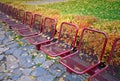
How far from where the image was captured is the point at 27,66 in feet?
16.1

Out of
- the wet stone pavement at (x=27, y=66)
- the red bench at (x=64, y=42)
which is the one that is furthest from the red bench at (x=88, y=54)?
the wet stone pavement at (x=27, y=66)

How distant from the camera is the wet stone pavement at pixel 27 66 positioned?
430cm

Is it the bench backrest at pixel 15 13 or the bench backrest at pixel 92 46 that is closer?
the bench backrest at pixel 92 46

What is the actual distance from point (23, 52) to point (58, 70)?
1687mm

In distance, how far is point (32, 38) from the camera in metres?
5.25

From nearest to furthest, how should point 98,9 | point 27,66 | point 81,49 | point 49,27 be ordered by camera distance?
point 81,49 < point 27,66 < point 49,27 < point 98,9

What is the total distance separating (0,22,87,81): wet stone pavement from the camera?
430cm

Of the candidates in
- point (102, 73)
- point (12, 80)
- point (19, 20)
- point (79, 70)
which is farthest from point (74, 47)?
point (19, 20)

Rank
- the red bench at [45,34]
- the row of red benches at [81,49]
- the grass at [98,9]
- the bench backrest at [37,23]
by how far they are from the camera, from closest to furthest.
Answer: the row of red benches at [81,49] < the red bench at [45,34] < the bench backrest at [37,23] < the grass at [98,9]

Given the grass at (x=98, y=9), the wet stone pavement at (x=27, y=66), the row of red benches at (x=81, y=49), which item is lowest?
the wet stone pavement at (x=27, y=66)

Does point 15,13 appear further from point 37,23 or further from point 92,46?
point 92,46

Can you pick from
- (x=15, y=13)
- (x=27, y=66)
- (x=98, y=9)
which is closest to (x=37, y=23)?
(x=27, y=66)

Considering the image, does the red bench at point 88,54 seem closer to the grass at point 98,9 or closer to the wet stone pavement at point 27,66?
the wet stone pavement at point 27,66

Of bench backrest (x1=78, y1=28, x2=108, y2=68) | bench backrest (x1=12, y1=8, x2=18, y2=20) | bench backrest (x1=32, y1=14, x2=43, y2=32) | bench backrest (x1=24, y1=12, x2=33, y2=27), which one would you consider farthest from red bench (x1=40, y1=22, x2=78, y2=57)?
bench backrest (x1=12, y1=8, x2=18, y2=20)
